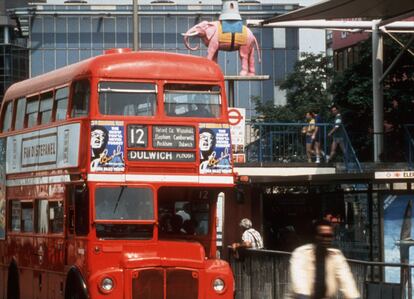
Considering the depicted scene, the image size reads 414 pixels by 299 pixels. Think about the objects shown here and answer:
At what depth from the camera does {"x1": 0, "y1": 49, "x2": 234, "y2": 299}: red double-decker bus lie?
68.6 ft

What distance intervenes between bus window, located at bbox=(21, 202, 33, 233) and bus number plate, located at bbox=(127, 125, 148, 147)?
14.3 feet

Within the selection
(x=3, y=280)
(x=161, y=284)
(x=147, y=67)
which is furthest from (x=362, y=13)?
(x=161, y=284)

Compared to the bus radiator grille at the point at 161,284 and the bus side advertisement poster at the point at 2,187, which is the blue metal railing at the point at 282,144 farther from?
the bus radiator grille at the point at 161,284

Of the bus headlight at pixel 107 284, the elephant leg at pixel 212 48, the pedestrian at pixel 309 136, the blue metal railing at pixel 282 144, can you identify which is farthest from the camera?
the elephant leg at pixel 212 48

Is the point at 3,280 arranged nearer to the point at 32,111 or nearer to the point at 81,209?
the point at 32,111

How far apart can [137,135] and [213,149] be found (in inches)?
50.5

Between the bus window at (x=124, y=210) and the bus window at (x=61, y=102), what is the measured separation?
217 cm

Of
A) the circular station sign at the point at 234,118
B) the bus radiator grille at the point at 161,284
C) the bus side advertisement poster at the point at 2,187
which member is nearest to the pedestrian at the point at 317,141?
the circular station sign at the point at 234,118

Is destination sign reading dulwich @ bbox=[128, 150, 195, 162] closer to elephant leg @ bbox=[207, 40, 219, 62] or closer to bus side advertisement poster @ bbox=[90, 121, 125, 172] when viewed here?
bus side advertisement poster @ bbox=[90, 121, 125, 172]

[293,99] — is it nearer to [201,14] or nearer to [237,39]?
[237,39]

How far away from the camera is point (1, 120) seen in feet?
89.8

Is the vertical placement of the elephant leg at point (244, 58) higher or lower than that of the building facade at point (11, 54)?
lower

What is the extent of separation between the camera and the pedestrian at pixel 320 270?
13.6 metres

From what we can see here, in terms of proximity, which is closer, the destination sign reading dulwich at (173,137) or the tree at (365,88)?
Answer: the destination sign reading dulwich at (173,137)
